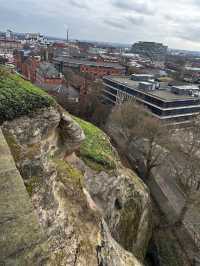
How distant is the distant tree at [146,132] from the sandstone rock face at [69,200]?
10297 mm

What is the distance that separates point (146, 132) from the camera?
1135 inches

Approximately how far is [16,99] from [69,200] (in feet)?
16.3

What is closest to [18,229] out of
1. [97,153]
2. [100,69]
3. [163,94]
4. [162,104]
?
[97,153]

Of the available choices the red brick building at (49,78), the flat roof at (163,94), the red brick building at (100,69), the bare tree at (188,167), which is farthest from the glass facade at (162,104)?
the red brick building at (100,69)

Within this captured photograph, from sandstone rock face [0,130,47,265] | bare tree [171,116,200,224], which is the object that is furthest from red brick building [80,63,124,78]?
sandstone rock face [0,130,47,265]

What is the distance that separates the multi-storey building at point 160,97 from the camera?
4959cm

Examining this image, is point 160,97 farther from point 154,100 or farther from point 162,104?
point 162,104

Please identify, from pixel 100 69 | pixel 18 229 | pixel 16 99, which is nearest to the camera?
pixel 18 229

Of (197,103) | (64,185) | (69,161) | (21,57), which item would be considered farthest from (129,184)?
(21,57)

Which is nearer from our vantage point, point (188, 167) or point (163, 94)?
point (188, 167)

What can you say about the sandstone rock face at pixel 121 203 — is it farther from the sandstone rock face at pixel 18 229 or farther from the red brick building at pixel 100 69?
the red brick building at pixel 100 69

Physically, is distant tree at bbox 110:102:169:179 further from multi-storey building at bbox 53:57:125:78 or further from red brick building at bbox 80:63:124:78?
red brick building at bbox 80:63:124:78

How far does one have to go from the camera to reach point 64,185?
11.1 meters

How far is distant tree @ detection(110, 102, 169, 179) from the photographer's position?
91.4ft
